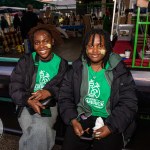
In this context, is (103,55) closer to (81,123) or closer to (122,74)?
(122,74)

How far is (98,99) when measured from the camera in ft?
6.66

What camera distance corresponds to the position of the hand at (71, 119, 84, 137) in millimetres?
1866

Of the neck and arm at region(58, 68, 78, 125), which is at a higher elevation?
the neck

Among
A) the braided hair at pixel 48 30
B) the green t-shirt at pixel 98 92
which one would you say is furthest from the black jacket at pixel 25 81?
the green t-shirt at pixel 98 92

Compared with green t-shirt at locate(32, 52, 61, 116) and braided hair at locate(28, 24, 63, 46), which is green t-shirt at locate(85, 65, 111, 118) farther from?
braided hair at locate(28, 24, 63, 46)

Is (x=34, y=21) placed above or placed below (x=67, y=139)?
above

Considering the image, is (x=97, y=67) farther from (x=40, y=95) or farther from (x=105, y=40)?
(x=40, y=95)

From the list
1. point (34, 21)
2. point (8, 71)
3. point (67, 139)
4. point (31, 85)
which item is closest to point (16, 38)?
point (34, 21)

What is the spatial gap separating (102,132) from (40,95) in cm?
74

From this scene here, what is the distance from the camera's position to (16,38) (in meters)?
9.23

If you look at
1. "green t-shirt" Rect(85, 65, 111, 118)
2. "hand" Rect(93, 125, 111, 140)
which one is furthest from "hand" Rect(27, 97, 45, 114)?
"hand" Rect(93, 125, 111, 140)

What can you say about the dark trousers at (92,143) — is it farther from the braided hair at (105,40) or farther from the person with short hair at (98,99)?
the braided hair at (105,40)

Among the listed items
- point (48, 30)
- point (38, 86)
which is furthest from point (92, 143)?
point (48, 30)

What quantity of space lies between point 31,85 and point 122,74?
0.98 m
